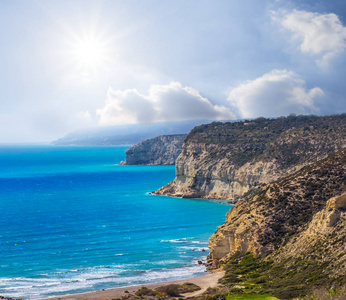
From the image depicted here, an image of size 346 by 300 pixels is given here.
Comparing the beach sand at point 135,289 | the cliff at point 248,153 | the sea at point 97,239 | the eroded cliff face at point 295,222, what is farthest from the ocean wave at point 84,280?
the cliff at point 248,153

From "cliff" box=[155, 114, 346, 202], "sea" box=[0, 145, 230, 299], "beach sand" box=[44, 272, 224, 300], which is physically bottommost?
"beach sand" box=[44, 272, 224, 300]

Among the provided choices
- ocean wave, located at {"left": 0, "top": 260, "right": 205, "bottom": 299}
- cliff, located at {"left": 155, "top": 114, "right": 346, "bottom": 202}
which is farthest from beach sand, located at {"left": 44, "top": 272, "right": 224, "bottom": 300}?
cliff, located at {"left": 155, "top": 114, "right": 346, "bottom": 202}

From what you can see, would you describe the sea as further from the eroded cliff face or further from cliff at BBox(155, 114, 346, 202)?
cliff at BBox(155, 114, 346, 202)

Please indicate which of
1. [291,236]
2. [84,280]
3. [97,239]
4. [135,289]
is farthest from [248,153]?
[135,289]

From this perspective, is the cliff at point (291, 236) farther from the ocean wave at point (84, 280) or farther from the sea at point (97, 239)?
the sea at point (97, 239)

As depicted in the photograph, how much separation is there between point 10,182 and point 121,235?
3706 inches

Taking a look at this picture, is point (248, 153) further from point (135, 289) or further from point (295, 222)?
point (135, 289)

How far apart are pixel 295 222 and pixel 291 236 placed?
81.9 inches

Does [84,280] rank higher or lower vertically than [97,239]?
lower

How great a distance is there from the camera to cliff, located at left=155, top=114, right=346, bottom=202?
318 feet

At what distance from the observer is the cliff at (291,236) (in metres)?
36.1

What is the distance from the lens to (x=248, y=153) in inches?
4373

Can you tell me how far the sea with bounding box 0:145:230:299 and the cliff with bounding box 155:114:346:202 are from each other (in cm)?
700

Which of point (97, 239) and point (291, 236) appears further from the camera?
point (97, 239)
